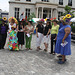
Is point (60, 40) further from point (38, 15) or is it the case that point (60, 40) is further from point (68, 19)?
point (38, 15)

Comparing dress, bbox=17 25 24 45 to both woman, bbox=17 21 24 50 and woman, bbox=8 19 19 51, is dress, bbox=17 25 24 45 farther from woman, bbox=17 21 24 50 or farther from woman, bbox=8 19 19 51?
woman, bbox=8 19 19 51

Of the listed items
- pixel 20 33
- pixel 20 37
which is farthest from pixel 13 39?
pixel 20 33

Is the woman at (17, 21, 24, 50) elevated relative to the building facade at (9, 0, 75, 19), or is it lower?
lower

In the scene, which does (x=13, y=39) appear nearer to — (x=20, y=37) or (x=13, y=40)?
(x=13, y=40)

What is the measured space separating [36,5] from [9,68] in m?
34.1

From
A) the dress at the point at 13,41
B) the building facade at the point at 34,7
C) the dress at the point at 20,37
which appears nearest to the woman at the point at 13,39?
the dress at the point at 13,41

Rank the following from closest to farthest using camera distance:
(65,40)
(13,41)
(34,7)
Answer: (65,40), (13,41), (34,7)

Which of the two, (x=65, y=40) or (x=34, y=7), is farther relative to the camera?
(x=34, y=7)

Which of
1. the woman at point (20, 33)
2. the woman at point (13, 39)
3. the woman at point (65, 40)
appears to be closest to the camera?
the woman at point (65, 40)

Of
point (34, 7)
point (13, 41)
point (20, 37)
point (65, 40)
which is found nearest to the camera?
point (65, 40)

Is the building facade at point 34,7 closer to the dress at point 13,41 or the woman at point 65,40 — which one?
the dress at point 13,41

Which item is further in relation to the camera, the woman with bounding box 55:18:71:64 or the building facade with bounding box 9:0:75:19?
the building facade with bounding box 9:0:75:19

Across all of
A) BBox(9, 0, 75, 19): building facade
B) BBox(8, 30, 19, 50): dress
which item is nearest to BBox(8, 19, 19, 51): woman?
BBox(8, 30, 19, 50): dress

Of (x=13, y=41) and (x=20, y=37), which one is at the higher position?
(x=20, y=37)
